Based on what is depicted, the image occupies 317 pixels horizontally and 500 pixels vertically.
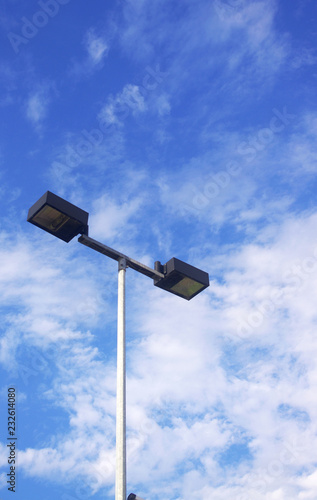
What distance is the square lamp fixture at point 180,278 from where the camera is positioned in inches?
355

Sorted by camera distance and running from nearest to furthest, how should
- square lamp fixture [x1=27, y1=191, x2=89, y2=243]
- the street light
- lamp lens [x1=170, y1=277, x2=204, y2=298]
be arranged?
the street light → square lamp fixture [x1=27, y1=191, x2=89, y2=243] → lamp lens [x1=170, y1=277, x2=204, y2=298]

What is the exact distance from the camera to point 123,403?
23.0ft

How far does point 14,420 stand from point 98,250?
6.95 m

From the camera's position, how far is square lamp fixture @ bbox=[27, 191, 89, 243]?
8081 mm

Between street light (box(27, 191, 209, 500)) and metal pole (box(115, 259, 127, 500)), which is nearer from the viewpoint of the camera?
metal pole (box(115, 259, 127, 500))

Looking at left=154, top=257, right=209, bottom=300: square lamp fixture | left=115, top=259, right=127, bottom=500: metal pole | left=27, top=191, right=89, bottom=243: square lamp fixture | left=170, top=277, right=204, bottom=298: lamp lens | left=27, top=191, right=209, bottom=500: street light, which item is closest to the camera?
left=115, top=259, right=127, bottom=500: metal pole

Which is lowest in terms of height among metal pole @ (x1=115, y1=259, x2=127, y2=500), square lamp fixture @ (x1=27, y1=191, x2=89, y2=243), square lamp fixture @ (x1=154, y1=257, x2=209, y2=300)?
metal pole @ (x1=115, y1=259, x2=127, y2=500)

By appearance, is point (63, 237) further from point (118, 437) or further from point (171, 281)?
point (118, 437)

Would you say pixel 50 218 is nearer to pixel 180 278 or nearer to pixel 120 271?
pixel 120 271

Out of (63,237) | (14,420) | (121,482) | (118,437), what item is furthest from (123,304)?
(14,420)

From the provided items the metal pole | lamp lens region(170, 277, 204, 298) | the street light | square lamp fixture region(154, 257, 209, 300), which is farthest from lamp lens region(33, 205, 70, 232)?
lamp lens region(170, 277, 204, 298)

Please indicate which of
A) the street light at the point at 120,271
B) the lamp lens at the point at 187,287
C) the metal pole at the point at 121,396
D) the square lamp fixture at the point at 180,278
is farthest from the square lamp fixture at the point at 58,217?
the lamp lens at the point at 187,287

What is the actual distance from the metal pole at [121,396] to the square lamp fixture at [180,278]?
35.3 inches

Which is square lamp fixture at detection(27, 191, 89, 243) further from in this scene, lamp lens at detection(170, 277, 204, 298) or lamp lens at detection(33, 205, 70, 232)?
lamp lens at detection(170, 277, 204, 298)
